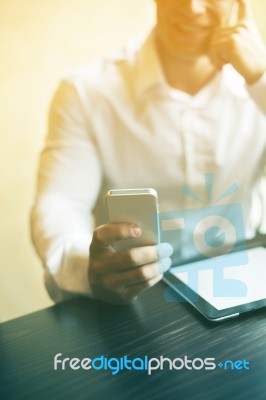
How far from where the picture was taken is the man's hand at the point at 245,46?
58 centimetres

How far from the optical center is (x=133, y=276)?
1.60ft

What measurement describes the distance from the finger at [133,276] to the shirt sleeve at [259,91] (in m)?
0.32

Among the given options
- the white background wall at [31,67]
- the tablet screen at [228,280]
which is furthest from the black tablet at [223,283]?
the white background wall at [31,67]

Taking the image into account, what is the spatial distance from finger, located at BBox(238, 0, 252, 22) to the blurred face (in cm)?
1

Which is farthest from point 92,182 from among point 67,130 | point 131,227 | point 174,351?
point 174,351

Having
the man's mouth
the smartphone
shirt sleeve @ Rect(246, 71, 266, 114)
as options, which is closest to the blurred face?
the man's mouth

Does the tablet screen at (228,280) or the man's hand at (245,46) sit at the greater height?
the man's hand at (245,46)

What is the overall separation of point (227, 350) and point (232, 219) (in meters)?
0.32

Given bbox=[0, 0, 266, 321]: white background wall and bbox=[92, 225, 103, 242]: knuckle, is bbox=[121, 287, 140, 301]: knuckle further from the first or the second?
bbox=[0, 0, 266, 321]: white background wall

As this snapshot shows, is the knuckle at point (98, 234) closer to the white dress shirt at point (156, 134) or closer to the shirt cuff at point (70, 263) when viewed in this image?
the shirt cuff at point (70, 263)

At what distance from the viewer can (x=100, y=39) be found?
59 centimetres

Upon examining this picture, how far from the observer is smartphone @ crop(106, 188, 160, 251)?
1.47 feet

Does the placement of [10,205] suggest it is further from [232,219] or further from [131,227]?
[232,219]

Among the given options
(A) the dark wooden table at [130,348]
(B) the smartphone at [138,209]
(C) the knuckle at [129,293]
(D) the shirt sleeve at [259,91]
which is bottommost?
(A) the dark wooden table at [130,348]
